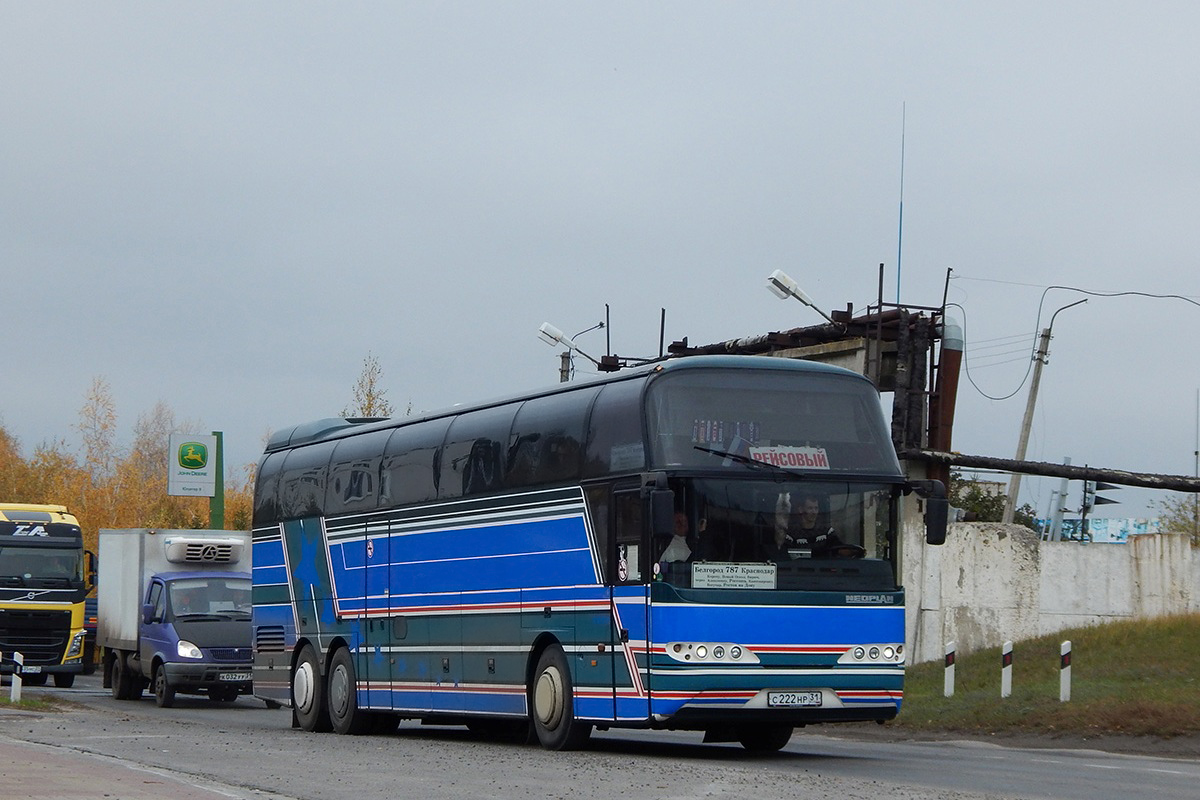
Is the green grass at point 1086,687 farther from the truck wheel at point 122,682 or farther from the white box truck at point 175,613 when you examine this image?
the truck wheel at point 122,682

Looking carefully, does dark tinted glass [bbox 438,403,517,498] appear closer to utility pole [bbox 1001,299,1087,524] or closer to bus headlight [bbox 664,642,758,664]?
bus headlight [bbox 664,642,758,664]

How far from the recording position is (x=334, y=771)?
1502 centimetres

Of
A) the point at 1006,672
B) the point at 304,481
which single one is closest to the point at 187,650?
the point at 304,481

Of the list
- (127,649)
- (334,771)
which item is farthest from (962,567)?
(334,771)

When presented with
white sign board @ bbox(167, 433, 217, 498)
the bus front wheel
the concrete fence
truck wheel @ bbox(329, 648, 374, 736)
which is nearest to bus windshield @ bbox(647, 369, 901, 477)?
the bus front wheel

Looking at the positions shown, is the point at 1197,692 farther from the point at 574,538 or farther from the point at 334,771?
the point at 334,771

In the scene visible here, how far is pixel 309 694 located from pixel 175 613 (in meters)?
8.67

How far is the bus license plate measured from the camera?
1666 cm

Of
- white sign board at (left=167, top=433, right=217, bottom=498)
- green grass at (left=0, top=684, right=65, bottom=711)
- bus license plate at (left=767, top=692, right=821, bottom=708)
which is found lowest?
green grass at (left=0, top=684, right=65, bottom=711)

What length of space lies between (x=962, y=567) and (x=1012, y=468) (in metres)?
6.91

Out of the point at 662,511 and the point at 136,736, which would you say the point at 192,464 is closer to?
the point at 136,736

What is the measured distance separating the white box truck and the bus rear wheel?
1448cm

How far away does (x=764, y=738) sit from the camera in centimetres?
1881

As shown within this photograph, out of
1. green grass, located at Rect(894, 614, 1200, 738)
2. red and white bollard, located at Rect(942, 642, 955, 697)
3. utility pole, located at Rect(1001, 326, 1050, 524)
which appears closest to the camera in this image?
green grass, located at Rect(894, 614, 1200, 738)
